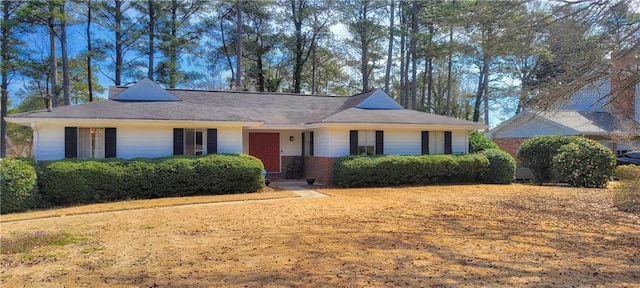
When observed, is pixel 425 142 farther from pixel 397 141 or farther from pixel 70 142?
pixel 70 142

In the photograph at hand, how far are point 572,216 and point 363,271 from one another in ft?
22.4

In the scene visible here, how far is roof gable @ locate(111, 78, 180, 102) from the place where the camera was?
16547mm

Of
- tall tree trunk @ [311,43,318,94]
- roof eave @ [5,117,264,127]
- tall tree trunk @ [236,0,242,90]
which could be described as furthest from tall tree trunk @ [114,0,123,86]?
roof eave @ [5,117,264,127]

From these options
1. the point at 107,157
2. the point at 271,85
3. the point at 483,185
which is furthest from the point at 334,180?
the point at 271,85

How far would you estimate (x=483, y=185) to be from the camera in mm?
16859

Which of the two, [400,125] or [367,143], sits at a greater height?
[400,125]

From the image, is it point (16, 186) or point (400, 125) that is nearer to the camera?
point (16, 186)

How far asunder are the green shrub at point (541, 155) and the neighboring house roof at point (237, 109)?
240 cm

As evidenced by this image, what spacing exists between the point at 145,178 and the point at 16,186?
3.28 meters

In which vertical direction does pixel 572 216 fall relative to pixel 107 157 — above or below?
below

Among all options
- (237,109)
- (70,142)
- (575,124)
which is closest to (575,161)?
(575,124)

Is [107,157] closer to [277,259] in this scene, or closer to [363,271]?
[277,259]

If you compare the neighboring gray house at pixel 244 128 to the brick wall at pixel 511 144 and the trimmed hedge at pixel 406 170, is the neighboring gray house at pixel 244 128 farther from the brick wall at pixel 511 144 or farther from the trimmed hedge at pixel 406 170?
the brick wall at pixel 511 144

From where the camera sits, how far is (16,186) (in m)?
10.8
